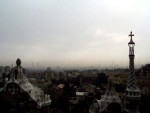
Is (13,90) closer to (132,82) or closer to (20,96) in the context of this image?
(20,96)

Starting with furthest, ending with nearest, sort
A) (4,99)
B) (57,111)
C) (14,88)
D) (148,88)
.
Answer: (148,88), (57,111), (14,88), (4,99)

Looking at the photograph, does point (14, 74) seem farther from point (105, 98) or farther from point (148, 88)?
point (148, 88)

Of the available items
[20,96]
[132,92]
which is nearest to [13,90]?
[20,96]

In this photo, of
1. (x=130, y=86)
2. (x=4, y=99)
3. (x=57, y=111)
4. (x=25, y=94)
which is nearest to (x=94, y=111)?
(x=130, y=86)

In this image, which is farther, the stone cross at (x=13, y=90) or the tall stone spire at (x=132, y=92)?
the stone cross at (x=13, y=90)

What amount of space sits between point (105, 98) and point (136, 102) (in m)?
1.63

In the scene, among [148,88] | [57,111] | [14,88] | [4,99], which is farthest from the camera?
[148,88]

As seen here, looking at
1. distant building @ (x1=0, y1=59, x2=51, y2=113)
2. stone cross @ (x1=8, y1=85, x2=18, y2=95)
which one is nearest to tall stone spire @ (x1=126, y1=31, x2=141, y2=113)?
distant building @ (x1=0, y1=59, x2=51, y2=113)

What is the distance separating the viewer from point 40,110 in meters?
13.7

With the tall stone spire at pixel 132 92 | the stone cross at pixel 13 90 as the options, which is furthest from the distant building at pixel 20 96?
the tall stone spire at pixel 132 92

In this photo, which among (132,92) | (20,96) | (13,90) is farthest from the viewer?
(13,90)

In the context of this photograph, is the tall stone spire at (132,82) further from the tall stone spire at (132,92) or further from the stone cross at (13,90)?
the stone cross at (13,90)

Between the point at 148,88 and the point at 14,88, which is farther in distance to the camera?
the point at 148,88

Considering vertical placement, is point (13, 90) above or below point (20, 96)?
above
